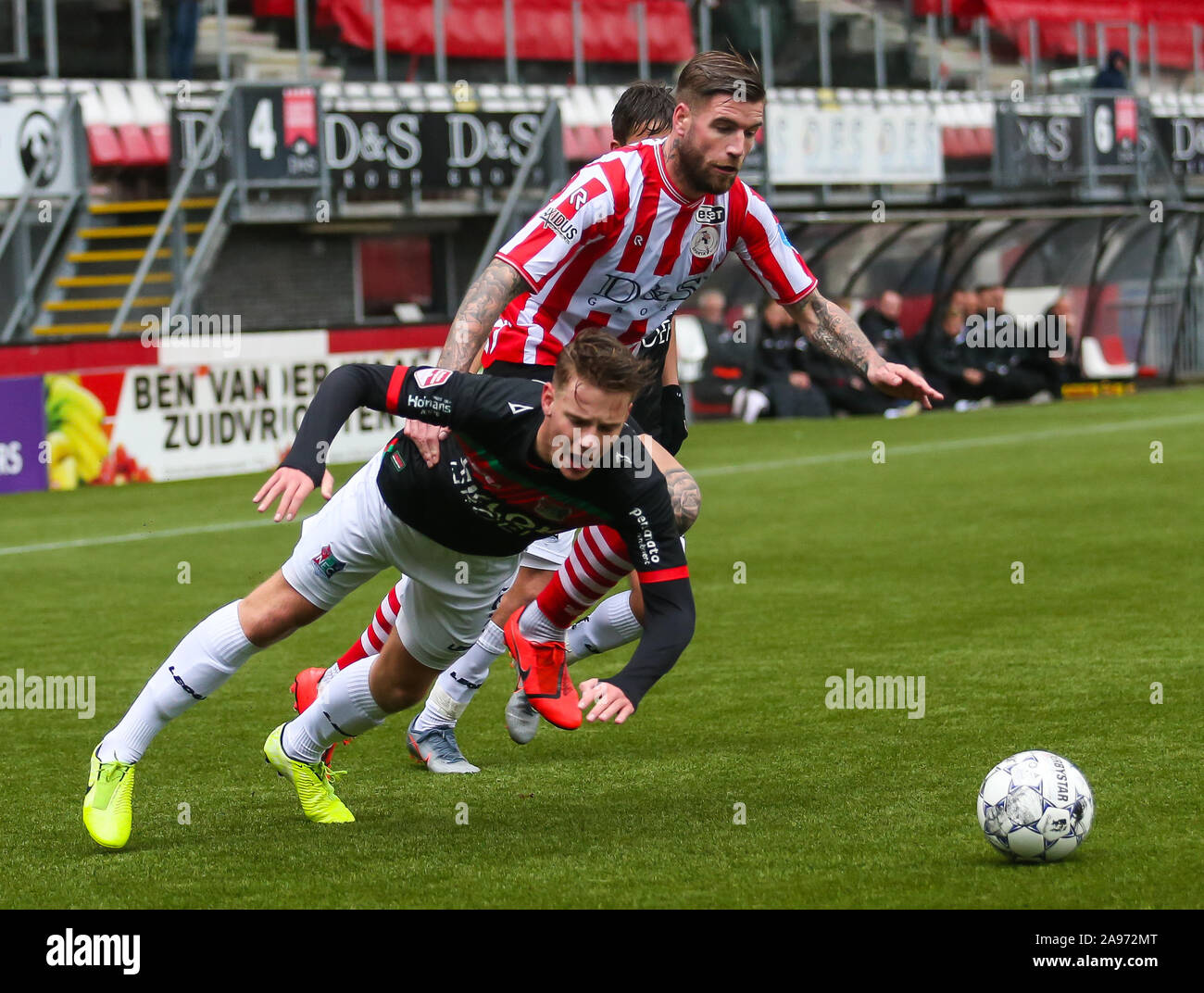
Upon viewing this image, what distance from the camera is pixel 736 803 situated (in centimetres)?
554

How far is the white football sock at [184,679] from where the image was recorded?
17.2ft

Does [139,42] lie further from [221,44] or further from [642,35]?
[642,35]

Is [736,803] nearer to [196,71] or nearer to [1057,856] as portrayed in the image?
[1057,856]

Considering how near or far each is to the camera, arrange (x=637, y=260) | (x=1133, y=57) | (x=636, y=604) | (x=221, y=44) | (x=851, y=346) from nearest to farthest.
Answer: (x=637, y=260), (x=851, y=346), (x=636, y=604), (x=221, y=44), (x=1133, y=57)

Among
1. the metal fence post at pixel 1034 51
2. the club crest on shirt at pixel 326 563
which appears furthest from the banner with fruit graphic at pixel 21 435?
the metal fence post at pixel 1034 51

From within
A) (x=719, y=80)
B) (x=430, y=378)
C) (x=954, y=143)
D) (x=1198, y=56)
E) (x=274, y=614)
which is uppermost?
(x=1198, y=56)

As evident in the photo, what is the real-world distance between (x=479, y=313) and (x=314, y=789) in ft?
4.89

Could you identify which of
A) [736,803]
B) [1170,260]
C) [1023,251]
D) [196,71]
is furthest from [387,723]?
[1170,260]

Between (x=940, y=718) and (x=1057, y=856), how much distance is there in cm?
194

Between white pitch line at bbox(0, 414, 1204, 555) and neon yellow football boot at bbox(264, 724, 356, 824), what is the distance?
7369 mm

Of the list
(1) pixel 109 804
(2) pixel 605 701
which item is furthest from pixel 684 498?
(1) pixel 109 804

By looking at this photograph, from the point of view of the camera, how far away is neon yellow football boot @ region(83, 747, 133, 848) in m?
5.12

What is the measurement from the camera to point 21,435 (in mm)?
15805

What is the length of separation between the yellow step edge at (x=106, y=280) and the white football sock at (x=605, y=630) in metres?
14.1
